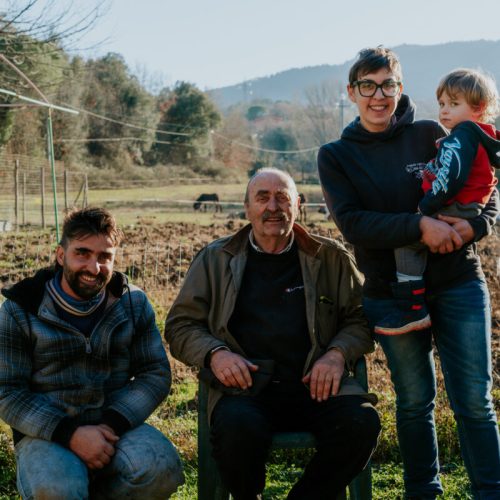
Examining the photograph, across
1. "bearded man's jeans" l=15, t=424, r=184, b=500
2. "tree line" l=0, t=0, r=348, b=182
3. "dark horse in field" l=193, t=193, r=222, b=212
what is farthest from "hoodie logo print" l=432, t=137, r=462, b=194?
"tree line" l=0, t=0, r=348, b=182

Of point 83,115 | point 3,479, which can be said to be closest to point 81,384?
point 3,479

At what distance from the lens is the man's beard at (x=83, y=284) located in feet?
9.17

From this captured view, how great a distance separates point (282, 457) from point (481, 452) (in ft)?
4.70

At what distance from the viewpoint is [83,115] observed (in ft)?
140

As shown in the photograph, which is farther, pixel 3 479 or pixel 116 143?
pixel 116 143

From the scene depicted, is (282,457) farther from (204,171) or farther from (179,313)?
(204,171)

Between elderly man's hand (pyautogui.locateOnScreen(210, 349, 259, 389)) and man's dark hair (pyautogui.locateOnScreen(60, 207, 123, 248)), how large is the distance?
0.66 metres

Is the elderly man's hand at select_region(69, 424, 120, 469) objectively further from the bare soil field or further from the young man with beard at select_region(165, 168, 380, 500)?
the bare soil field

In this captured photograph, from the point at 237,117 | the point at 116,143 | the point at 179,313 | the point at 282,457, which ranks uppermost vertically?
the point at 237,117

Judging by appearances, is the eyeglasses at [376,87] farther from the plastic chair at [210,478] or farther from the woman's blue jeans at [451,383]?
the plastic chair at [210,478]

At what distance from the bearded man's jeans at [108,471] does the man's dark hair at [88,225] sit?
0.79 m

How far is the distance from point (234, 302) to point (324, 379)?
0.51 m

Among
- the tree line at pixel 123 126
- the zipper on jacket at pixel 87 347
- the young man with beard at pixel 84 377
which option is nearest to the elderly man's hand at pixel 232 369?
the young man with beard at pixel 84 377

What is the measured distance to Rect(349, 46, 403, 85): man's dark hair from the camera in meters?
2.93
